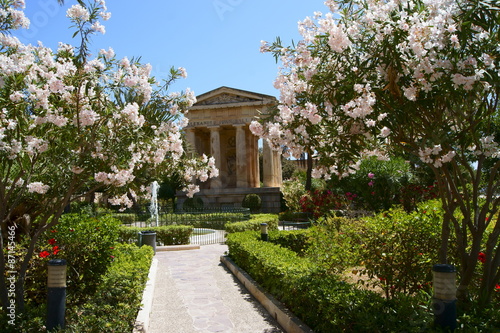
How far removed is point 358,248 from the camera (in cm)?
614

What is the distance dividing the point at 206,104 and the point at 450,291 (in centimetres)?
3165

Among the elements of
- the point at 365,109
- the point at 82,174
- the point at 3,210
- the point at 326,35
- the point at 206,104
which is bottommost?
the point at 3,210

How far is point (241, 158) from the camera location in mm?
34031

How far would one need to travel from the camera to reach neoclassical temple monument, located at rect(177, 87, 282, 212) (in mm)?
33375

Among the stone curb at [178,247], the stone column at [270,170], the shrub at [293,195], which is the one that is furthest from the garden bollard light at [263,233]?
the stone column at [270,170]

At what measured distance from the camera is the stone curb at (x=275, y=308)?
5387 mm

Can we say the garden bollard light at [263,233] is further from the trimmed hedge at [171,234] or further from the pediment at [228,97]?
the pediment at [228,97]

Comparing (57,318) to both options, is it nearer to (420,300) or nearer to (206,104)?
(420,300)

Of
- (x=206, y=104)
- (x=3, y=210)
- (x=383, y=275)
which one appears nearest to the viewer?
(x=3, y=210)

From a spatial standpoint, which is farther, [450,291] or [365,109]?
[365,109]

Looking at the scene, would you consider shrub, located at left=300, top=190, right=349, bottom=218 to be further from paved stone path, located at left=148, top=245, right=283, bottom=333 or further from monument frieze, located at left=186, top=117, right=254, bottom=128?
paved stone path, located at left=148, top=245, right=283, bottom=333

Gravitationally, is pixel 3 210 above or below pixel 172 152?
below

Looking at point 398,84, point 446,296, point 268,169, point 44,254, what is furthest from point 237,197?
point 446,296

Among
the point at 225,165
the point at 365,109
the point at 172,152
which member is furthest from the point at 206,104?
the point at 365,109
